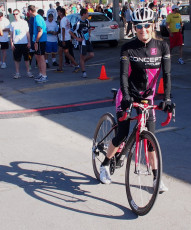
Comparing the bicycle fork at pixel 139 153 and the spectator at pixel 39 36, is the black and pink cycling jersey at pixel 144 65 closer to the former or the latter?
the bicycle fork at pixel 139 153

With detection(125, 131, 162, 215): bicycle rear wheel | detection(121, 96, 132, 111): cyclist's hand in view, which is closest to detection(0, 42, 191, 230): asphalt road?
detection(125, 131, 162, 215): bicycle rear wheel

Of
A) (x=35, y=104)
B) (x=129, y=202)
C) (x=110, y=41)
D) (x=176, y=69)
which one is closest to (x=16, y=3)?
(x=110, y=41)

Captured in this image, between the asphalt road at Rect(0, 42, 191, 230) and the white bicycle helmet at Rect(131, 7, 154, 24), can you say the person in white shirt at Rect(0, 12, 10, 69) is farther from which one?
the white bicycle helmet at Rect(131, 7, 154, 24)

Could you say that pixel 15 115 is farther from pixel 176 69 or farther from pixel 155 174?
pixel 176 69

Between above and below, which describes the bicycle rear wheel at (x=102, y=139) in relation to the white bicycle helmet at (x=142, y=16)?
below

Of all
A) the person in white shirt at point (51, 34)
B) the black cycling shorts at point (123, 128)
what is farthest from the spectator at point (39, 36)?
the black cycling shorts at point (123, 128)

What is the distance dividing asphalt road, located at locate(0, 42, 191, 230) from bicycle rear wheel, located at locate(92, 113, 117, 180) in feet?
0.64

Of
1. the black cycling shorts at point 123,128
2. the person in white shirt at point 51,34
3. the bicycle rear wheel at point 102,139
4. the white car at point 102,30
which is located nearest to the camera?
the black cycling shorts at point 123,128

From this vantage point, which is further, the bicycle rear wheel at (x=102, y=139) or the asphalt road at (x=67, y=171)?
the bicycle rear wheel at (x=102, y=139)

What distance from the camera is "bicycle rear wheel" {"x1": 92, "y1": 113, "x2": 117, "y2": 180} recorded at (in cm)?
482

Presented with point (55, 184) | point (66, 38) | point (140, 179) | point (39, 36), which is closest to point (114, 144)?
point (140, 179)

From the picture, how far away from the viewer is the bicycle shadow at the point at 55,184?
14.2 feet

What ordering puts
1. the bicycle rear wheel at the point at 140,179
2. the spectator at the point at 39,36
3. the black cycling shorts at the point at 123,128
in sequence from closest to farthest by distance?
the bicycle rear wheel at the point at 140,179, the black cycling shorts at the point at 123,128, the spectator at the point at 39,36

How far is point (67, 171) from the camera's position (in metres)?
5.30
